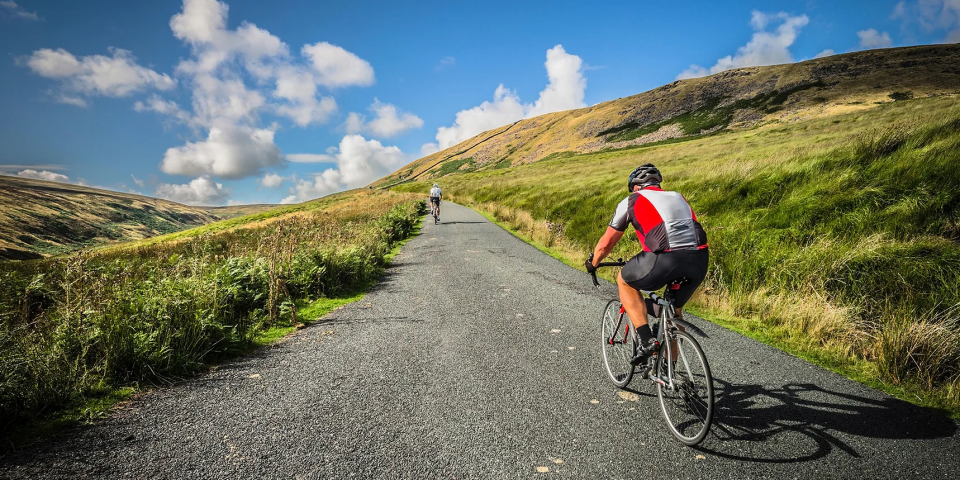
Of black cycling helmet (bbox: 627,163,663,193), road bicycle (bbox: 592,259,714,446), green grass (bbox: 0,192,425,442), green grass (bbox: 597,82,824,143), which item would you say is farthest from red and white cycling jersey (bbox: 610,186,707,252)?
green grass (bbox: 597,82,824,143)

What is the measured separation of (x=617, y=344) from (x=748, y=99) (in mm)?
116913

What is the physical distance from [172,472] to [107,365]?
200 centimetres

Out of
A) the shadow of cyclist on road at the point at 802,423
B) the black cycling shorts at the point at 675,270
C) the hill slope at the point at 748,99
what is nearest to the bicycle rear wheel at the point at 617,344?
the black cycling shorts at the point at 675,270

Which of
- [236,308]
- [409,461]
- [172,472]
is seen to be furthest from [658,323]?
[236,308]

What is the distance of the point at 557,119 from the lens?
569ft

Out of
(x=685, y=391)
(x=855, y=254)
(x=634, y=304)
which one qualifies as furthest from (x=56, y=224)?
(x=855, y=254)

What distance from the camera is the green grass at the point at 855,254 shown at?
4.45 m

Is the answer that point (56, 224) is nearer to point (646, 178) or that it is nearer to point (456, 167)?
point (456, 167)

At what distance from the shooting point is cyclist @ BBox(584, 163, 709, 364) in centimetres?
349

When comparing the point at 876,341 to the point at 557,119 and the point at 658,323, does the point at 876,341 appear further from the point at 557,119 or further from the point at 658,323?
the point at 557,119

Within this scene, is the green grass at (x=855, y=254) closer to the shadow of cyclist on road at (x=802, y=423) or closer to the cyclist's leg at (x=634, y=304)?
the shadow of cyclist on road at (x=802, y=423)

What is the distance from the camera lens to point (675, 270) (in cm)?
348

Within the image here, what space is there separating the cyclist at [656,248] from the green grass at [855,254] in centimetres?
282

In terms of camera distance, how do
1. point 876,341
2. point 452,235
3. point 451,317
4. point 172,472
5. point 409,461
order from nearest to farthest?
point 172,472
point 409,461
point 876,341
point 451,317
point 452,235
